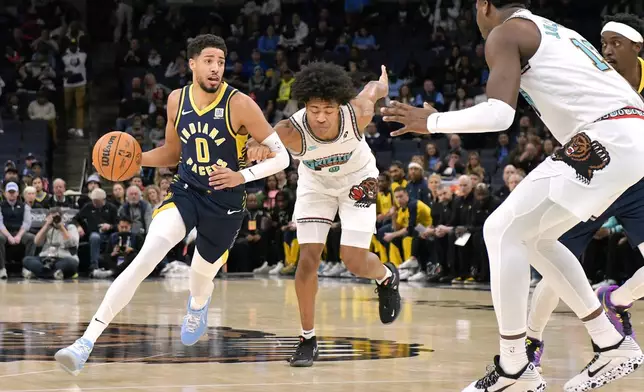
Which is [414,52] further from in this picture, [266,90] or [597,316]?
[597,316]

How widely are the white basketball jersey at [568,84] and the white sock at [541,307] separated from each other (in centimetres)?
105

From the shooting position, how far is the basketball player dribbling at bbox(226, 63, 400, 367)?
21.7 feet

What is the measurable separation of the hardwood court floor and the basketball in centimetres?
116

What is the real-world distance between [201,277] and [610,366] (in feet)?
9.33

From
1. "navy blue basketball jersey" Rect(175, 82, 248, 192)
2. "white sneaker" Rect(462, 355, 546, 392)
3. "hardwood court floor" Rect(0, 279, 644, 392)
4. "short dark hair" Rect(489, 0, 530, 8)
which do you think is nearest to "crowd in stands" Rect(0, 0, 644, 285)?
"hardwood court floor" Rect(0, 279, 644, 392)

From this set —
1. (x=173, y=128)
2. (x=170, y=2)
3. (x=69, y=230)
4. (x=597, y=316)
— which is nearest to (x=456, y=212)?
(x=69, y=230)

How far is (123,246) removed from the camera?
15.9 meters

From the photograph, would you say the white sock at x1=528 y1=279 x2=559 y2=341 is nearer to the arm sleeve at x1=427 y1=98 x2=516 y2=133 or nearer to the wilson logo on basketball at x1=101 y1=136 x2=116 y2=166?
the arm sleeve at x1=427 y1=98 x2=516 y2=133

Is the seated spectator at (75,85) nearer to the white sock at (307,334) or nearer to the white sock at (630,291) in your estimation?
the white sock at (307,334)

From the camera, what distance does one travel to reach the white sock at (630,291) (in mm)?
6199

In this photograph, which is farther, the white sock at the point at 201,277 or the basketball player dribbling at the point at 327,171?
the white sock at the point at 201,277

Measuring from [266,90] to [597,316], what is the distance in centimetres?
1597

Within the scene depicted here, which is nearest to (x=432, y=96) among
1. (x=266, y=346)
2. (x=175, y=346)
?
(x=266, y=346)

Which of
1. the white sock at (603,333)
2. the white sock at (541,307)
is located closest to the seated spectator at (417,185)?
the white sock at (541,307)
